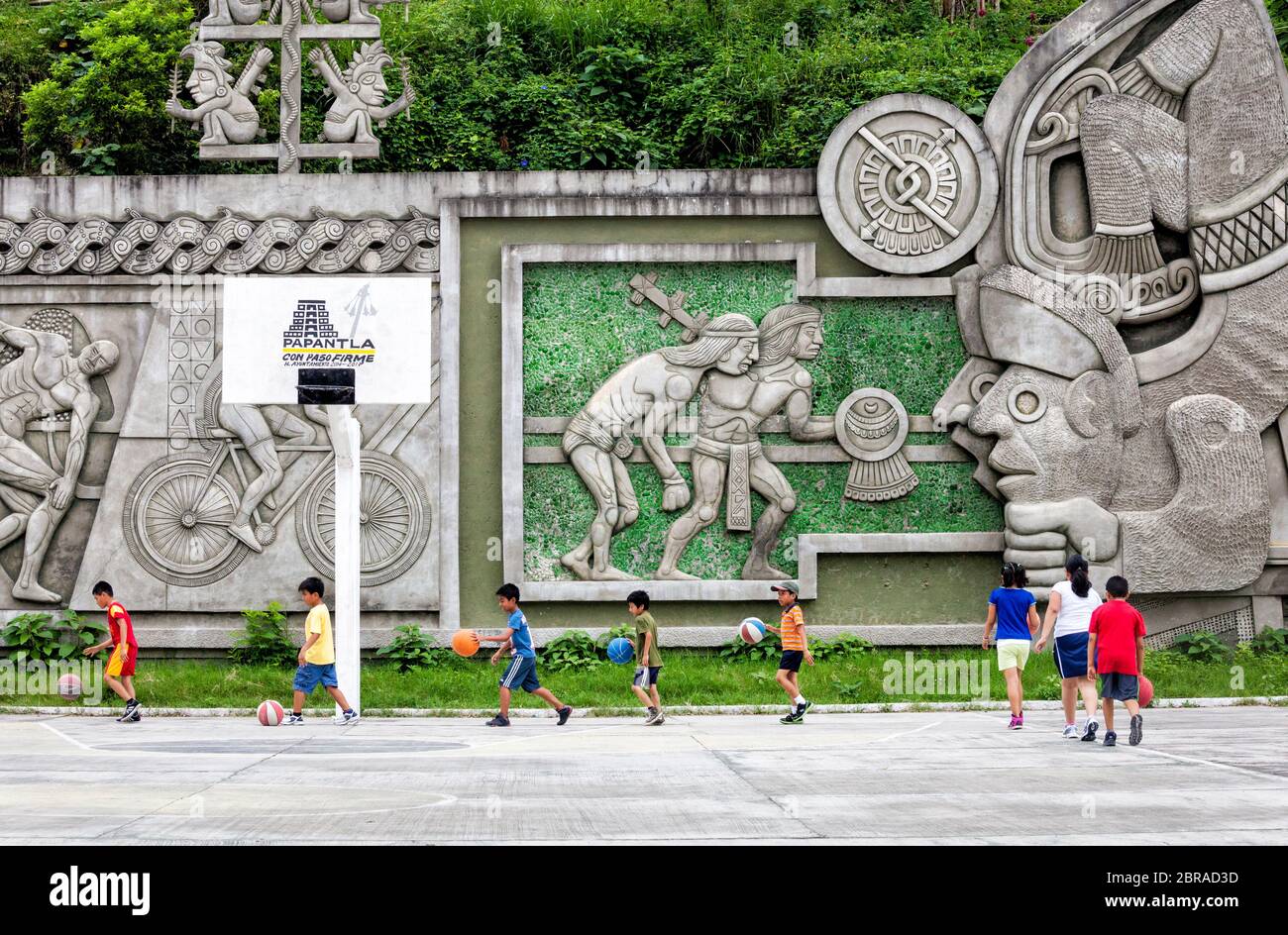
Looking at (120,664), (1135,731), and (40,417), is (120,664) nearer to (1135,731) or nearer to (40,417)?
(40,417)

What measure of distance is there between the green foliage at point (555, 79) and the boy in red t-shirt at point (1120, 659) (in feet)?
30.9

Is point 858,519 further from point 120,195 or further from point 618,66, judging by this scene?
point 120,195

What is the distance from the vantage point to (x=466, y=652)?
45.7ft

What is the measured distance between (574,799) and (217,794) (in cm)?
220

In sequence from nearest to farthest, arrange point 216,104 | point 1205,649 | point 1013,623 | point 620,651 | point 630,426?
1. point 1013,623
2. point 620,651
3. point 1205,649
4. point 630,426
5. point 216,104

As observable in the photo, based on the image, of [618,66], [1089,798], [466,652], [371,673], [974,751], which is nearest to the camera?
[1089,798]

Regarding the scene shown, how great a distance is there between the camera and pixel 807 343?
17.8 m

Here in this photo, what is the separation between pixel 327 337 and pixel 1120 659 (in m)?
8.53

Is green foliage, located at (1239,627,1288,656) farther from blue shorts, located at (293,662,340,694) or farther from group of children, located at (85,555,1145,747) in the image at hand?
blue shorts, located at (293,662,340,694)

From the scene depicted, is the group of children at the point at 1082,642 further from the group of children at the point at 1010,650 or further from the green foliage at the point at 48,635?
the green foliage at the point at 48,635

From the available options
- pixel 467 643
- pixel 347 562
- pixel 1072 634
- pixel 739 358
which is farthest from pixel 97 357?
pixel 1072 634

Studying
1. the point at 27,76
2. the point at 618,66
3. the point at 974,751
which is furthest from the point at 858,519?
the point at 27,76

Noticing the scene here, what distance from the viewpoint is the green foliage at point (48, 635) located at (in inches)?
675

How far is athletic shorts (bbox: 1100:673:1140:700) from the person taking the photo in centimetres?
1162
